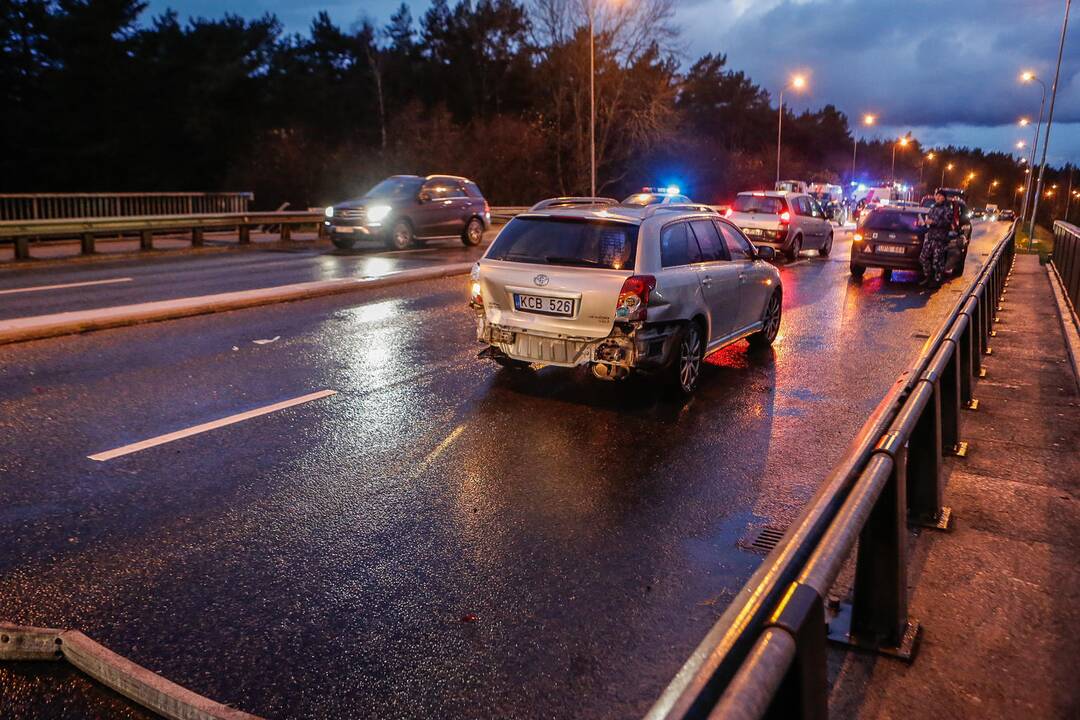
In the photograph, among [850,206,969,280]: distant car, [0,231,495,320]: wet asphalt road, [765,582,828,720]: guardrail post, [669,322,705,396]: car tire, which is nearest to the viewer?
[765,582,828,720]: guardrail post

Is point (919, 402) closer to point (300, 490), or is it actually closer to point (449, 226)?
point (300, 490)

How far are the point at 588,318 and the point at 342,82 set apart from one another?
5672 cm

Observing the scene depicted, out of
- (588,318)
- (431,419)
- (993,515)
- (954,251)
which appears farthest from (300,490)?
(954,251)

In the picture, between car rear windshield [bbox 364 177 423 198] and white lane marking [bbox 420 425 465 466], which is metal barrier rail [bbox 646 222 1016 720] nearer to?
white lane marking [bbox 420 425 465 466]

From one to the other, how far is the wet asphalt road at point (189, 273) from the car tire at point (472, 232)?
1.30 m

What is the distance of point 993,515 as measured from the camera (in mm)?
4977

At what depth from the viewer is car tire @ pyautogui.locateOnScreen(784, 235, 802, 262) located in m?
22.1

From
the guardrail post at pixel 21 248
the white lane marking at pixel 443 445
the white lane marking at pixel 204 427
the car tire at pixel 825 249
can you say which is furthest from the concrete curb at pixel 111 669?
the car tire at pixel 825 249

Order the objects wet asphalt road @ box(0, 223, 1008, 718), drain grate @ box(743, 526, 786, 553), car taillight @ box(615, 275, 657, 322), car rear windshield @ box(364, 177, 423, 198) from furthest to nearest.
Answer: car rear windshield @ box(364, 177, 423, 198) < car taillight @ box(615, 275, 657, 322) < drain grate @ box(743, 526, 786, 553) < wet asphalt road @ box(0, 223, 1008, 718)

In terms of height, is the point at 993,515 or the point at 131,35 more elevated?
the point at 131,35

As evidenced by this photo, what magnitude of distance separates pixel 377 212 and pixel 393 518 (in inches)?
719

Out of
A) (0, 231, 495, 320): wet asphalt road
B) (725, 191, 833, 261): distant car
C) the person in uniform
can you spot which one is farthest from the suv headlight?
the person in uniform

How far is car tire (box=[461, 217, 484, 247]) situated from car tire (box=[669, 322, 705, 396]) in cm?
1773

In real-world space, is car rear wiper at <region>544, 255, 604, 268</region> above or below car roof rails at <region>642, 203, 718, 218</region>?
below
